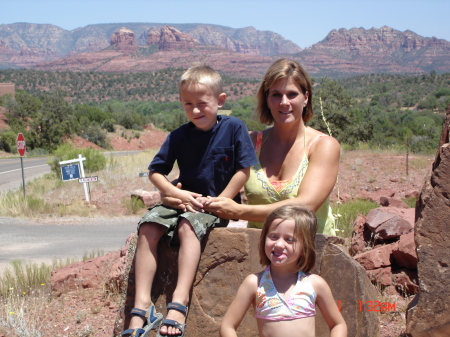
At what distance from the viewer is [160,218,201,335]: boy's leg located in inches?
119

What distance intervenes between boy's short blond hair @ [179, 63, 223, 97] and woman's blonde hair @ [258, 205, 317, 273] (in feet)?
3.45

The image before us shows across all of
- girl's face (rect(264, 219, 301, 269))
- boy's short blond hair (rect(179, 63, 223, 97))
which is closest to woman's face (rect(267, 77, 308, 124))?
boy's short blond hair (rect(179, 63, 223, 97))

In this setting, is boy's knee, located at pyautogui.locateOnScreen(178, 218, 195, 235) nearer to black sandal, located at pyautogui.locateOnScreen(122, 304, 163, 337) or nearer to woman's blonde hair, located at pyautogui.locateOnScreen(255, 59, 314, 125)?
black sandal, located at pyautogui.locateOnScreen(122, 304, 163, 337)

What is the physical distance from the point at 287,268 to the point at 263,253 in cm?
14

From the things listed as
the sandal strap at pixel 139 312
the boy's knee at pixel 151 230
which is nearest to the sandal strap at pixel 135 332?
the sandal strap at pixel 139 312

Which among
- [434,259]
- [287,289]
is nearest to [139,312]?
[287,289]

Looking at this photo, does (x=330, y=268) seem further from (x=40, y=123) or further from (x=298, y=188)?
(x=40, y=123)

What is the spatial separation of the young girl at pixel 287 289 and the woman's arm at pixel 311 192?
547 mm

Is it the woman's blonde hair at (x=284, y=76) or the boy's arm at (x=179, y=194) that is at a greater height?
the woman's blonde hair at (x=284, y=76)

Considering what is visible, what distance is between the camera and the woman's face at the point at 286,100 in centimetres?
345

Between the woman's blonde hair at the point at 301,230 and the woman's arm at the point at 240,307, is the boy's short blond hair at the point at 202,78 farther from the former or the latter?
the woman's arm at the point at 240,307

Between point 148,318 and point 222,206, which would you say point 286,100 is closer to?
point 222,206

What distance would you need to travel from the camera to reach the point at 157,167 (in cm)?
360

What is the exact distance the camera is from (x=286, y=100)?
3455 millimetres
